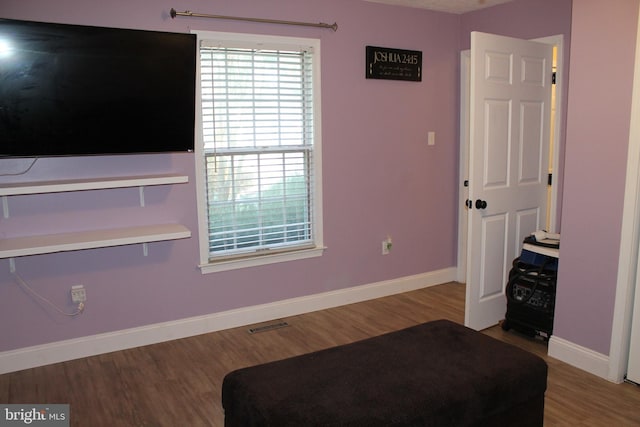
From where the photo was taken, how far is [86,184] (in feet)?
9.83

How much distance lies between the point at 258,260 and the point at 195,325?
637 mm

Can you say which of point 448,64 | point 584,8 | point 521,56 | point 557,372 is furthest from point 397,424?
point 448,64

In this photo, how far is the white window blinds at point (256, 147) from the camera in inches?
142

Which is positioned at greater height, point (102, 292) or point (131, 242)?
point (131, 242)

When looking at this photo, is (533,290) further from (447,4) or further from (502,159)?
(447,4)

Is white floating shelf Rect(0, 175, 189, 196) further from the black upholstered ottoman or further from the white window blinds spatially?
the black upholstered ottoman

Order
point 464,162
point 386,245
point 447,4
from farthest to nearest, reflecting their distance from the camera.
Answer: point 464,162 < point 386,245 < point 447,4

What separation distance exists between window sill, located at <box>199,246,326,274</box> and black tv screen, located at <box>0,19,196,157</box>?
2.90ft

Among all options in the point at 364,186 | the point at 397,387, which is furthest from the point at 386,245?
the point at 397,387

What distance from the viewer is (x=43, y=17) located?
2.99 m

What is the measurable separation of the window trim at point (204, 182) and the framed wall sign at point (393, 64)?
1.64 feet

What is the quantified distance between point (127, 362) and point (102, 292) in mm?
473

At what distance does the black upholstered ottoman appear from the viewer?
1.86 meters

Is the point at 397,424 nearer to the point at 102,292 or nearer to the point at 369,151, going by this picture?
the point at 102,292
